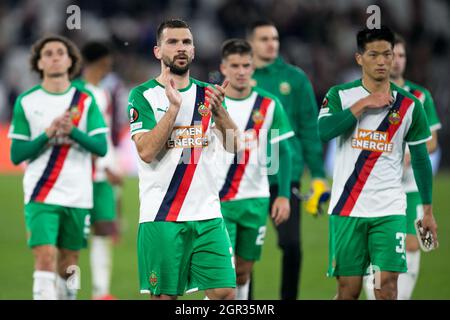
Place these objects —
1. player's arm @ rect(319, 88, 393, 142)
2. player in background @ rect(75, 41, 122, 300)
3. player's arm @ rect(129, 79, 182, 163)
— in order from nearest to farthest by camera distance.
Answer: player's arm @ rect(129, 79, 182, 163), player's arm @ rect(319, 88, 393, 142), player in background @ rect(75, 41, 122, 300)

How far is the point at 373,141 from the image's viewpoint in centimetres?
736

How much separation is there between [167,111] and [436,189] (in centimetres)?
1240

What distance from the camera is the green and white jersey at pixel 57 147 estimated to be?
27.4ft

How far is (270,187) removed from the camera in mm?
9156

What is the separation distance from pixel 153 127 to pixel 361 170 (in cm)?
165

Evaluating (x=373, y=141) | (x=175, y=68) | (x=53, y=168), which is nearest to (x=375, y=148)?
(x=373, y=141)

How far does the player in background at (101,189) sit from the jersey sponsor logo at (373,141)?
3116mm

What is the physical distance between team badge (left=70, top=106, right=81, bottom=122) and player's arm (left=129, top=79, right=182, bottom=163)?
1880mm

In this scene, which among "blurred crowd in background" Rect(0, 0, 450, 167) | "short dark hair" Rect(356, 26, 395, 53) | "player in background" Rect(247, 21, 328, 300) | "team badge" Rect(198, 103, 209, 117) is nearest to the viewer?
"team badge" Rect(198, 103, 209, 117)

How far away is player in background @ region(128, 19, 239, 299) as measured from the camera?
666 centimetres

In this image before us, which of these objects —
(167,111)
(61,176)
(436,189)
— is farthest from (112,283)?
(436,189)

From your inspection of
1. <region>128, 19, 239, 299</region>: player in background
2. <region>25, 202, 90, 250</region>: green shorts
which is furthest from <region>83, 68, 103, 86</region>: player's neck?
<region>128, 19, 239, 299</region>: player in background

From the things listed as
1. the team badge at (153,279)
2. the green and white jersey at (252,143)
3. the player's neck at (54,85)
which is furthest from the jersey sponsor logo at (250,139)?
the team badge at (153,279)

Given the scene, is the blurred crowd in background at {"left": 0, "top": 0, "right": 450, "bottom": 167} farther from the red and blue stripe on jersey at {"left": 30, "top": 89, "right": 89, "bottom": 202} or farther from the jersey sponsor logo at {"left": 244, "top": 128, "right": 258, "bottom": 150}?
the jersey sponsor logo at {"left": 244, "top": 128, "right": 258, "bottom": 150}
